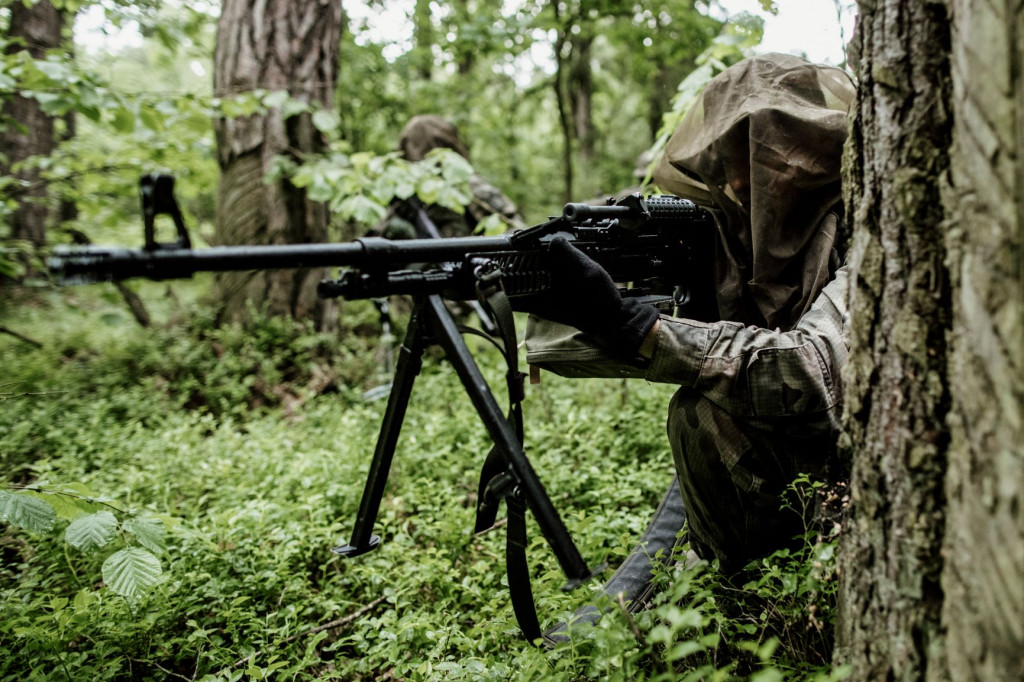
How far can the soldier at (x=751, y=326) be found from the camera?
2000mm

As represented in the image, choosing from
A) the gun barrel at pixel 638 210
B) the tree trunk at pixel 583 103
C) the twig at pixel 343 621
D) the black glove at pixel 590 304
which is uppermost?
the tree trunk at pixel 583 103

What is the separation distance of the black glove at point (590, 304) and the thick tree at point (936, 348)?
76 cm

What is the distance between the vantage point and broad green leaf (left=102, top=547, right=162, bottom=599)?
1959 mm

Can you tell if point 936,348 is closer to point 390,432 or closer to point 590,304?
point 590,304

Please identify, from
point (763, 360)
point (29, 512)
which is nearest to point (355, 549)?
point (29, 512)

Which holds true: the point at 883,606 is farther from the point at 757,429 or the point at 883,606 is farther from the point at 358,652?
the point at 358,652

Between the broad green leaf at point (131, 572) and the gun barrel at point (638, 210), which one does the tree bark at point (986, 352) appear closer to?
the gun barrel at point (638, 210)

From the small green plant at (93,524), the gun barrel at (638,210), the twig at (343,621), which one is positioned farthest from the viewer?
the twig at (343,621)

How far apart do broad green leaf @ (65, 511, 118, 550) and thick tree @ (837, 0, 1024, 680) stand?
2173 mm

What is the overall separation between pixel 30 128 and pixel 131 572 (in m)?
6.81

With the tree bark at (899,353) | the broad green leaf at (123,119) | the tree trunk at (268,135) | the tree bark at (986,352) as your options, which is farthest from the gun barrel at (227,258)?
the tree trunk at (268,135)

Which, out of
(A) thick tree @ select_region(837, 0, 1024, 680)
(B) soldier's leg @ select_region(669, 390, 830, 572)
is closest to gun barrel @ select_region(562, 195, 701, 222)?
(B) soldier's leg @ select_region(669, 390, 830, 572)

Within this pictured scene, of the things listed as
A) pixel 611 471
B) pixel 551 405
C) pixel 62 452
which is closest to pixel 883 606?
pixel 611 471

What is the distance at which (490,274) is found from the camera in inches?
78.4
